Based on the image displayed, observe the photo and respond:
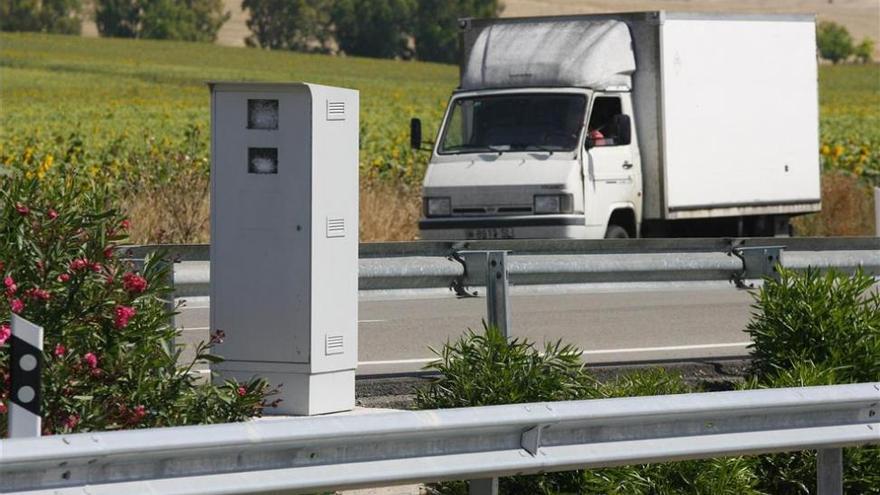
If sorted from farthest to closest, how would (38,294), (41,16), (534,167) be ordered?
1. (41,16)
2. (534,167)
3. (38,294)

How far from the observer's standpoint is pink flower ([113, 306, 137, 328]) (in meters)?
6.16

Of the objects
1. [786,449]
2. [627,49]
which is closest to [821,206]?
[627,49]

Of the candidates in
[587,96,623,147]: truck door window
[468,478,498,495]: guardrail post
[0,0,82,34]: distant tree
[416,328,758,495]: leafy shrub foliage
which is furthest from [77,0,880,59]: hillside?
[468,478,498,495]: guardrail post

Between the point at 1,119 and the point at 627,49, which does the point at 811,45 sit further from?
the point at 1,119

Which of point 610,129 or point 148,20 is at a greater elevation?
point 148,20

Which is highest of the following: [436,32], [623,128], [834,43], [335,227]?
[834,43]

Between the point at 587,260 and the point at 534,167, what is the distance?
22.9 ft

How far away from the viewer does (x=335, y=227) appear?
8.19 metres

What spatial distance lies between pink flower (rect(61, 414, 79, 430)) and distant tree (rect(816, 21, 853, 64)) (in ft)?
402

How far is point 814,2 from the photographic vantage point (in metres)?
154

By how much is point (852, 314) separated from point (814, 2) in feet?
491

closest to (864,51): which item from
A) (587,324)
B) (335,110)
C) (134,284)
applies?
(587,324)

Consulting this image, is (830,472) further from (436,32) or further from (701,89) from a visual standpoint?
(436,32)

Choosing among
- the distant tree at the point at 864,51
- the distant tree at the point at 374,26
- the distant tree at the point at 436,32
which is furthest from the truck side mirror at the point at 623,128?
the distant tree at the point at 864,51
